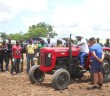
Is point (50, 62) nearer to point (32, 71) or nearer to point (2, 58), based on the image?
point (32, 71)

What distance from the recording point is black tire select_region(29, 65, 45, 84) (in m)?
12.7

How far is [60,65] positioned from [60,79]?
938 millimetres

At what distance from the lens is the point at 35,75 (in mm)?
12969

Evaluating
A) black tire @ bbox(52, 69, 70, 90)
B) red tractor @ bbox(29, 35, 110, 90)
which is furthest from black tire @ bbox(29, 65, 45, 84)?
black tire @ bbox(52, 69, 70, 90)

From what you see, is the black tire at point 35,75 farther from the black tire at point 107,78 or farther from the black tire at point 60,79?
the black tire at point 107,78

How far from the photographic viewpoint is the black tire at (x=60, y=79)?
1134cm

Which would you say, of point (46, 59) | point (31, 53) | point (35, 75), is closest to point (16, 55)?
point (31, 53)

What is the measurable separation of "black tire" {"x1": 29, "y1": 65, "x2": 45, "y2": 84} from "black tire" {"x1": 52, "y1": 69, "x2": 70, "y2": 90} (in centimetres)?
153

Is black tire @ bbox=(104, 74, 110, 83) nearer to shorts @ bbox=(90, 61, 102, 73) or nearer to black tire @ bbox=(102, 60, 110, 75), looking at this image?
black tire @ bbox=(102, 60, 110, 75)

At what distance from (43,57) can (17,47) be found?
15.4 ft

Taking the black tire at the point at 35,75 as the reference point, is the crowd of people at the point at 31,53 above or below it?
above

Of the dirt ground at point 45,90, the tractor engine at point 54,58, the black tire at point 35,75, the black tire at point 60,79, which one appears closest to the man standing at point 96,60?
the dirt ground at point 45,90

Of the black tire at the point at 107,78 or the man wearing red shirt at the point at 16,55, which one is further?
the man wearing red shirt at the point at 16,55

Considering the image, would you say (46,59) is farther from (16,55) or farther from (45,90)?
(16,55)
